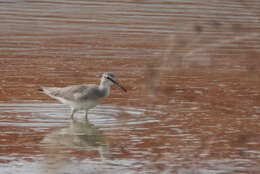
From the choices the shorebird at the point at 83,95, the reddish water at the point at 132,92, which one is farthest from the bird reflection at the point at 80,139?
the shorebird at the point at 83,95

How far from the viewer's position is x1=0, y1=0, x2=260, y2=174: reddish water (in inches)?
318

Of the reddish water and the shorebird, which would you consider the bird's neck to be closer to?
the shorebird

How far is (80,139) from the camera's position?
11.2 meters

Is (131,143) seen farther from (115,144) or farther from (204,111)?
(204,111)

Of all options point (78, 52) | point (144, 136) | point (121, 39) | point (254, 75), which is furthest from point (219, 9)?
point (254, 75)

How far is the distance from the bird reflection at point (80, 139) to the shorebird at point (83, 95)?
2.02 ft

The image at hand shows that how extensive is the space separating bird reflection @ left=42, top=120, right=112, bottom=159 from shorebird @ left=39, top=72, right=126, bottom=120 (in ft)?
2.02

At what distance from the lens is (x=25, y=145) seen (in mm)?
10633

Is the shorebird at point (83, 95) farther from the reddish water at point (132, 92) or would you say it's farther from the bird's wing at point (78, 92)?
the reddish water at point (132, 92)

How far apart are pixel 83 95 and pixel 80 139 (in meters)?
1.73

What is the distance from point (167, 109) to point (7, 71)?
12.4 ft

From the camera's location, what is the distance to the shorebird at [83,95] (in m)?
12.7

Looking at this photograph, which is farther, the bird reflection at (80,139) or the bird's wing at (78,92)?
the bird's wing at (78,92)

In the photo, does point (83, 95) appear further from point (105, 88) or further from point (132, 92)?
point (132, 92)
